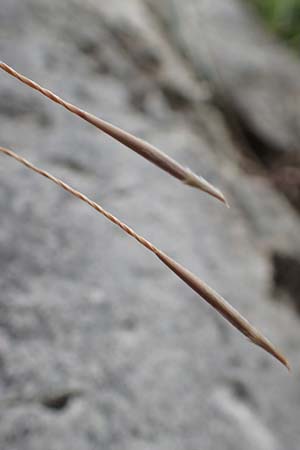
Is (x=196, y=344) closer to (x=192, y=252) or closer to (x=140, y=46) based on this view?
(x=192, y=252)

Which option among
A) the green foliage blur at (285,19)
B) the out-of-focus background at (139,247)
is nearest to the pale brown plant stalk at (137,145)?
the out-of-focus background at (139,247)

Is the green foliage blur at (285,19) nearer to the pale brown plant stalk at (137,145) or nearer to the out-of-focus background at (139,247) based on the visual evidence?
the out-of-focus background at (139,247)

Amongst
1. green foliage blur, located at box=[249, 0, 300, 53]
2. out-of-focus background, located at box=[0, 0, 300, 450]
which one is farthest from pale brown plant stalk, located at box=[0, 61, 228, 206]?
green foliage blur, located at box=[249, 0, 300, 53]

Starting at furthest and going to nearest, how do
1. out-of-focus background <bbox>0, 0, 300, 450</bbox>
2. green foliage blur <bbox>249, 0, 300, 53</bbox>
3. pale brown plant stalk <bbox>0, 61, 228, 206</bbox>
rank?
green foliage blur <bbox>249, 0, 300, 53</bbox>
out-of-focus background <bbox>0, 0, 300, 450</bbox>
pale brown plant stalk <bbox>0, 61, 228, 206</bbox>

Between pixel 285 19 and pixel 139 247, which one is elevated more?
pixel 285 19

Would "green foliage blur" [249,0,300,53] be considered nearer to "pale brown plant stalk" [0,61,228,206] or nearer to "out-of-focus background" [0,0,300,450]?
"out-of-focus background" [0,0,300,450]

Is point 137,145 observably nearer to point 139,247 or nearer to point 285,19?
point 139,247

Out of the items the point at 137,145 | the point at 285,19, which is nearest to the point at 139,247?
the point at 137,145
